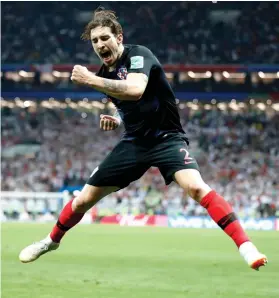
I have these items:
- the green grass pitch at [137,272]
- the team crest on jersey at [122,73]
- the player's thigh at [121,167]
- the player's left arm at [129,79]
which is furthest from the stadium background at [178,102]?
the player's left arm at [129,79]

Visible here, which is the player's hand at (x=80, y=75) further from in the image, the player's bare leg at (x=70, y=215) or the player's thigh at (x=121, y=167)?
the player's bare leg at (x=70, y=215)

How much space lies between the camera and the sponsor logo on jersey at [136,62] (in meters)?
6.87

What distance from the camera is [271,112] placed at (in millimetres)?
37094

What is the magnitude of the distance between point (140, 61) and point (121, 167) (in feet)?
4.08

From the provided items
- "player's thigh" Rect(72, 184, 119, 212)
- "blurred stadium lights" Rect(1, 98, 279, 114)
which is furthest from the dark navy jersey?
"blurred stadium lights" Rect(1, 98, 279, 114)

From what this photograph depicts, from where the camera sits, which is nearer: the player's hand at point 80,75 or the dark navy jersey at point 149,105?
the player's hand at point 80,75

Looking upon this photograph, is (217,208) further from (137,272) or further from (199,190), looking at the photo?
(137,272)

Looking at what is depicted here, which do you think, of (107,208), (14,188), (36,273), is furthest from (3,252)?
(14,188)

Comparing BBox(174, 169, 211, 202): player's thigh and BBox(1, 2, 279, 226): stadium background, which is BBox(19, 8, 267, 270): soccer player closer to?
BBox(174, 169, 211, 202): player's thigh

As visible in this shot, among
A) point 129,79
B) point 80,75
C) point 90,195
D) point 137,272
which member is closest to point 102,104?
point 137,272

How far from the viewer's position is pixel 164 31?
37.2 m

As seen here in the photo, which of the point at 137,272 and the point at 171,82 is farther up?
the point at 171,82

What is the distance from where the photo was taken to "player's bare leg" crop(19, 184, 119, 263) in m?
7.94

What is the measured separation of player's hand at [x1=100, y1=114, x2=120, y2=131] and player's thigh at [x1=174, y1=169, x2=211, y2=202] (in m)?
0.90
